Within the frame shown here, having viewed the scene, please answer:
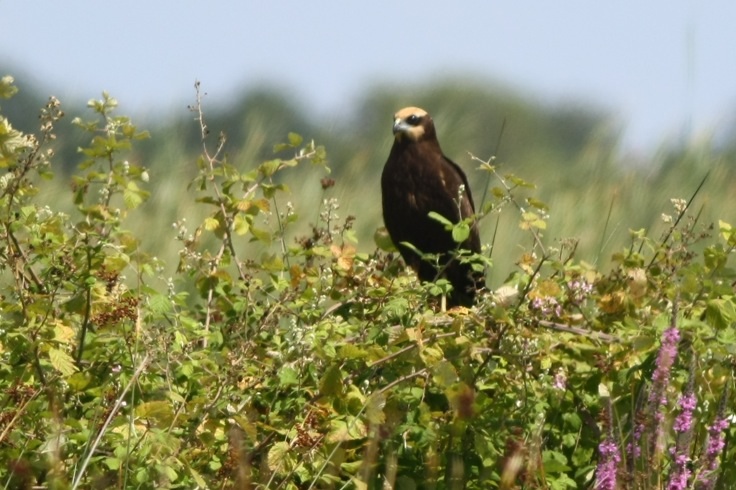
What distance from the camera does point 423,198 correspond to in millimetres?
5297

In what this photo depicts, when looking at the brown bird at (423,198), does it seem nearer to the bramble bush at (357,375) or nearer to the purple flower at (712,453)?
the bramble bush at (357,375)

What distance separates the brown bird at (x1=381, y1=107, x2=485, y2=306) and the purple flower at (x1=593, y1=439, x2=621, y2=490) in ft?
8.40

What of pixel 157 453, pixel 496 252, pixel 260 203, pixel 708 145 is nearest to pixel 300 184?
pixel 496 252

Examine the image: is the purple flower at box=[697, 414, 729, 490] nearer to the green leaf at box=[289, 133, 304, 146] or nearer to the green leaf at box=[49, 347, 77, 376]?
the green leaf at box=[49, 347, 77, 376]

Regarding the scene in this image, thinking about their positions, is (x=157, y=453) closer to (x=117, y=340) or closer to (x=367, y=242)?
(x=117, y=340)

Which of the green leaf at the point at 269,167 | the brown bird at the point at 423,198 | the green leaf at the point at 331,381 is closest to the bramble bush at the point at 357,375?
the green leaf at the point at 331,381

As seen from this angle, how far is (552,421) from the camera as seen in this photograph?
3129mm

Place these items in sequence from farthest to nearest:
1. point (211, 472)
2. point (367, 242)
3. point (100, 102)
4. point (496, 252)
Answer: point (367, 242), point (496, 252), point (100, 102), point (211, 472)

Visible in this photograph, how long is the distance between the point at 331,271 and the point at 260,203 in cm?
25

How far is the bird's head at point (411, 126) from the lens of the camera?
549 cm

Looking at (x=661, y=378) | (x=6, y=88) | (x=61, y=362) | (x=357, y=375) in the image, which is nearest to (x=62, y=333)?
(x=61, y=362)

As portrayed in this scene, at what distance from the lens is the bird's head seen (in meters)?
5.49

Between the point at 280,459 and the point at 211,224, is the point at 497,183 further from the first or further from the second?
the point at 280,459

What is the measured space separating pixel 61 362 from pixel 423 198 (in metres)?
2.49
